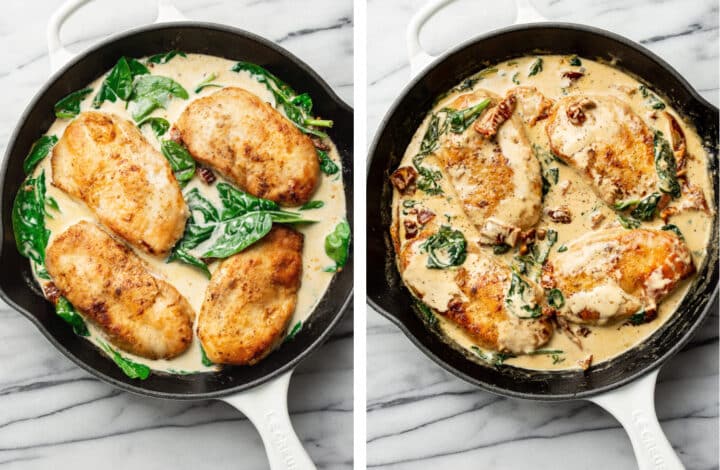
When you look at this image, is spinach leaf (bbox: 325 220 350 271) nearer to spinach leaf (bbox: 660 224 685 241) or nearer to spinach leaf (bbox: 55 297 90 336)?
spinach leaf (bbox: 55 297 90 336)

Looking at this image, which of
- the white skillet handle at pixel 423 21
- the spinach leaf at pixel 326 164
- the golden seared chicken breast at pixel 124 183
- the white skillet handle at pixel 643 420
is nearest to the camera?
the white skillet handle at pixel 643 420

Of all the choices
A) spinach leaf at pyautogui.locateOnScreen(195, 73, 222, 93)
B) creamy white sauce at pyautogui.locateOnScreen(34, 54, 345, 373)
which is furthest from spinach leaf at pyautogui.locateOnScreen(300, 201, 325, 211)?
spinach leaf at pyautogui.locateOnScreen(195, 73, 222, 93)

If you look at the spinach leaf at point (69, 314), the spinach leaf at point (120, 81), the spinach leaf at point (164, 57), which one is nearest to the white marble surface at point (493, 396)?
the spinach leaf at point (164, 57)

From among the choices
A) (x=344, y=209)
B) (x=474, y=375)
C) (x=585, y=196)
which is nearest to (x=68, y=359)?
(x=344, y=209)

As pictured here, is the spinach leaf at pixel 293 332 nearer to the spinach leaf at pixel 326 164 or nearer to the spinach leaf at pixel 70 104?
the spinach leaf at pixel 326 164

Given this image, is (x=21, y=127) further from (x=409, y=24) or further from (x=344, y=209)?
(x=409, y=24)
